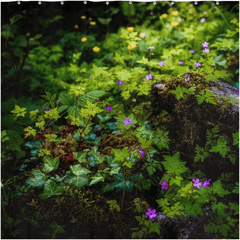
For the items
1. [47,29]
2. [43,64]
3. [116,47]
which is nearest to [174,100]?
[116,47]

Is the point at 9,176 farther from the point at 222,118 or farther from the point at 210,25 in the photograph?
the point at 210,25

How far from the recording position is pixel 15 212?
1899mm

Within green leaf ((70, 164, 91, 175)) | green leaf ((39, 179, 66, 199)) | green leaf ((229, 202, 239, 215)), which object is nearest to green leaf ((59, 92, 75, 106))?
green leaf ((70, 164, 91, 175))

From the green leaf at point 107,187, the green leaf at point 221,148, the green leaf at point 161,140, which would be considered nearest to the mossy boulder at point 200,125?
the green leaf at point 221,148

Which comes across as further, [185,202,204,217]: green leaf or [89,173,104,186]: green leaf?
[89,173,104,186]: green leaf

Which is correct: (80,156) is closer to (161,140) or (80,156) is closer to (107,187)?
(107,187)

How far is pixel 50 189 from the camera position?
1.84 metres

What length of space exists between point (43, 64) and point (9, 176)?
2.32 meters

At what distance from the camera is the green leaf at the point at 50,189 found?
1.82 metres

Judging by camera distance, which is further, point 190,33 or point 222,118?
point 190,33

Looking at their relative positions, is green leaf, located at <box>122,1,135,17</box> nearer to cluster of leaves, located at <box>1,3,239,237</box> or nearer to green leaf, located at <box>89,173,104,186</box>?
cluster of leaves, located at <box>1,3,239,237</box>

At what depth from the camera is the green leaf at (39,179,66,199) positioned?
182cm

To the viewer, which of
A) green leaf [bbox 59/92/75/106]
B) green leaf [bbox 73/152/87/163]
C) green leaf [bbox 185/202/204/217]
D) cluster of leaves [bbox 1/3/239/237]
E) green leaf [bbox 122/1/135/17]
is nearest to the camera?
green leaf [bbox 185/202/204/217]

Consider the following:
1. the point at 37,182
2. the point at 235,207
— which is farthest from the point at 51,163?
the point at 235,207
